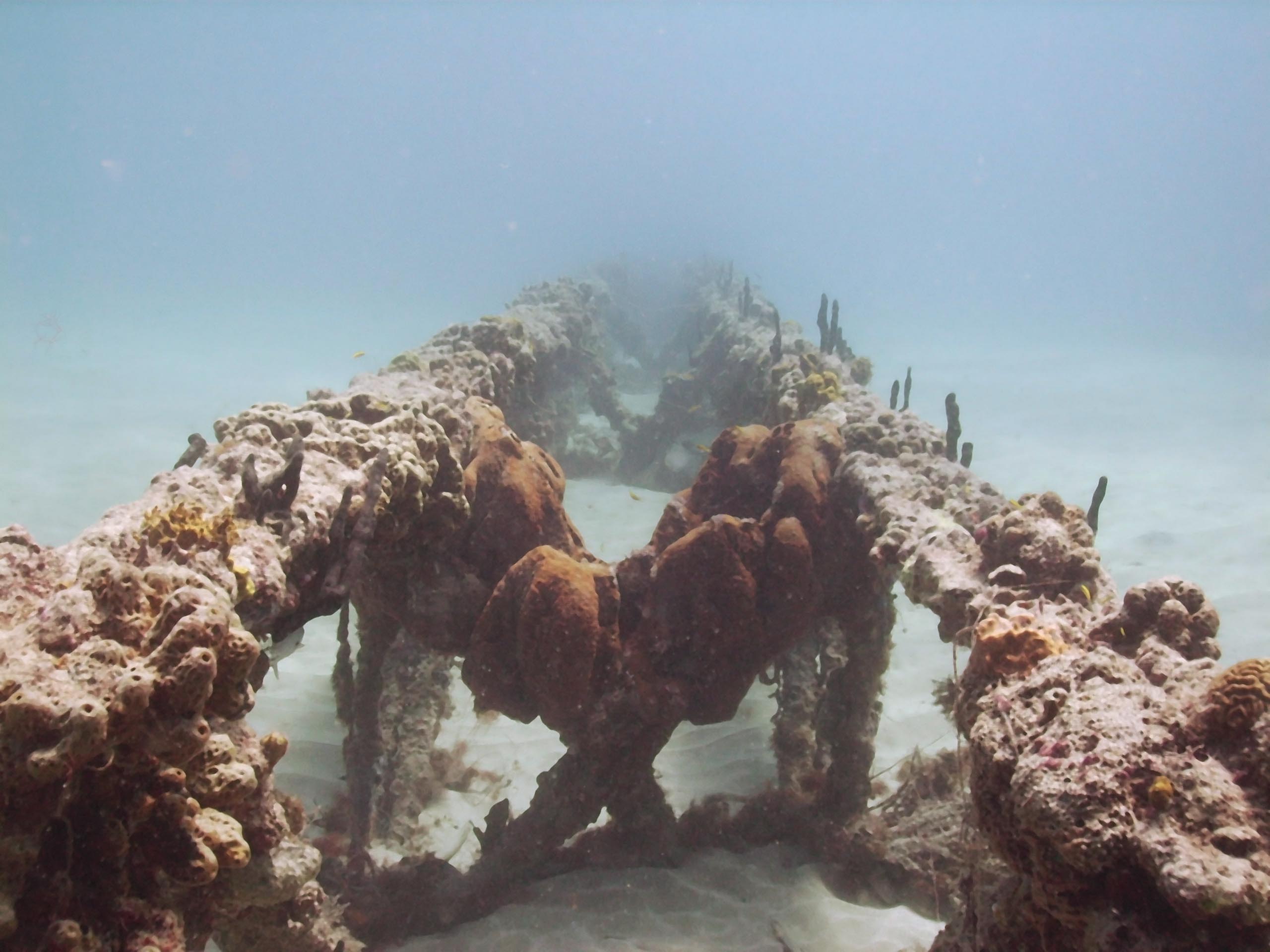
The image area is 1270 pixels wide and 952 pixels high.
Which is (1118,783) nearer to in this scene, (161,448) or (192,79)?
(161,448)

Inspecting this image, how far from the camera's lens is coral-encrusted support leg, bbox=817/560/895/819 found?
509 centimetres

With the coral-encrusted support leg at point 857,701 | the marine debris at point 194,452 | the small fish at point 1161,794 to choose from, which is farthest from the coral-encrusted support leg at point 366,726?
the small fish at point 1161,794

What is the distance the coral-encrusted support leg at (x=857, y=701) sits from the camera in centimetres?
509

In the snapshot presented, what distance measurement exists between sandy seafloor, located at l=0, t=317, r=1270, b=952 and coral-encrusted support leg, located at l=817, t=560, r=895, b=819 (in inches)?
26.4

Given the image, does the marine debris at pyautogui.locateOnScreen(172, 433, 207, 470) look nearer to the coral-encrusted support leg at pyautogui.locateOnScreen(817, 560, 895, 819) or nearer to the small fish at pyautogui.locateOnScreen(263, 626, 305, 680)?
the small fish at pyautogui.locateOnScreen(263, 626, 305, 680)

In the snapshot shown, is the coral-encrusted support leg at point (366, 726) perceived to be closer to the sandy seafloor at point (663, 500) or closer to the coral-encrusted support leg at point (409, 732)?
the coral-encrusted support leg at point (409, 732)

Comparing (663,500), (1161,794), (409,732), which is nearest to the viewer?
(1161,794)

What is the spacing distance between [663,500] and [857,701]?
7345 mm

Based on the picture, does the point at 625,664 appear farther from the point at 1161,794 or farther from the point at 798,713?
the point at 1161,794

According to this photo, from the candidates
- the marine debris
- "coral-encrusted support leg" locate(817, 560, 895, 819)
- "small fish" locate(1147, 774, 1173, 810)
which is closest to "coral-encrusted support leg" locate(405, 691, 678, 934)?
"coral-encrusted support leg" locate(817, 560, 895, 819)

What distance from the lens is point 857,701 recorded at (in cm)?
522

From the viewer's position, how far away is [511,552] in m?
4.99

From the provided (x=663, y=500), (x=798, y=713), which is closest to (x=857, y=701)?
(x=798, y=713)

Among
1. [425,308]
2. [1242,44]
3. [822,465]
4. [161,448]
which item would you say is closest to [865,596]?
[822,465]
